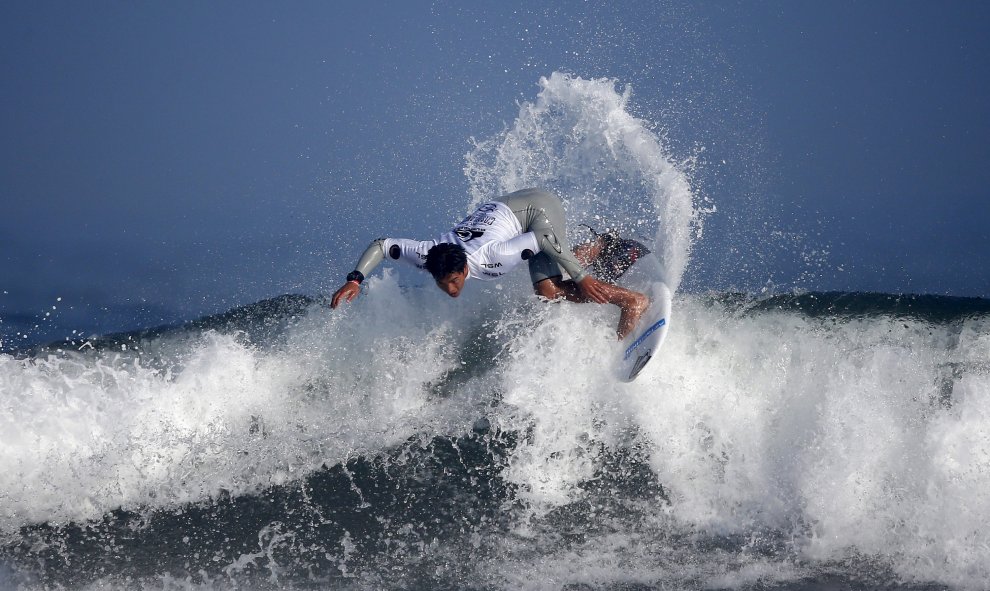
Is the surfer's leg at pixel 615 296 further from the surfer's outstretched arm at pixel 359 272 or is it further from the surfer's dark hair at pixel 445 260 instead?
the surfer's outstretched arm at pixel 359 272

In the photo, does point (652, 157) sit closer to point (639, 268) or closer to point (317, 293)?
point (639, 268)

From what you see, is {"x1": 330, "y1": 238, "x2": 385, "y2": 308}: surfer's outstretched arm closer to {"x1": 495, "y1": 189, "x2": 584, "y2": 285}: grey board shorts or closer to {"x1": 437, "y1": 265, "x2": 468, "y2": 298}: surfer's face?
{"x1": 437, "y1": 265, "x2": 468, "y2": 298}: surfer's face

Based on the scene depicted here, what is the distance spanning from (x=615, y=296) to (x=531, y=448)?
4.45 feet

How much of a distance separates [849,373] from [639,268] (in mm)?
1836

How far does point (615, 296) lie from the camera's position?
5934 mm

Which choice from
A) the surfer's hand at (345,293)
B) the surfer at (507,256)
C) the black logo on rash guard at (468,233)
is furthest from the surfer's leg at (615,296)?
the surfer's hand at (345,293)

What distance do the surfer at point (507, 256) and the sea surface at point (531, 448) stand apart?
0.29 metres

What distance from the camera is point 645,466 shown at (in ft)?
18.4

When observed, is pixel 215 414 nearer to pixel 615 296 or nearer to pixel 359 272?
pixel 359 272

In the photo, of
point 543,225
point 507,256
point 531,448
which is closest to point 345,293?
point 507,256

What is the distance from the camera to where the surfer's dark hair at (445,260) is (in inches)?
208

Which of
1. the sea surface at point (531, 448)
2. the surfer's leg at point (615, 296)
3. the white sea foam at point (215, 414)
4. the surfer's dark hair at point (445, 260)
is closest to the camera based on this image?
the sea surface at point (531, 448)

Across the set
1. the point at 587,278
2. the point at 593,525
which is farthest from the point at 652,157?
the point at 593,525

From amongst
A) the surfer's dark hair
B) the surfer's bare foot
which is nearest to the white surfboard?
the surfer's bare foot
